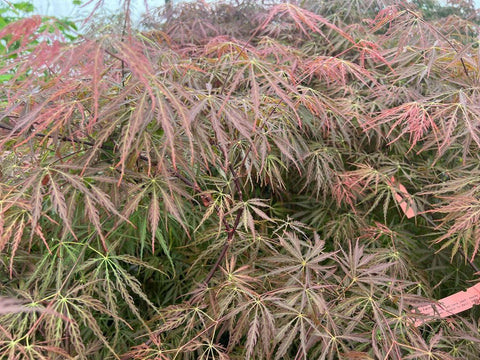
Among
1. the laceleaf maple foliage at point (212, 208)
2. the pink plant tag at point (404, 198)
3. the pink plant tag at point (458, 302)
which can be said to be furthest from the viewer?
the pink plant tag at point (404, 198)

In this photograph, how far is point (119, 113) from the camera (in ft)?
3.35

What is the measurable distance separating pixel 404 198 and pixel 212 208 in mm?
600

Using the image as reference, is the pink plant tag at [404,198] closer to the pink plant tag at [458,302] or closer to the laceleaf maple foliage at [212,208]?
the laceleaf maple foliage at [212,208]

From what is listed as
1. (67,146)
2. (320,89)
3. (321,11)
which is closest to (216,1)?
(321,11)

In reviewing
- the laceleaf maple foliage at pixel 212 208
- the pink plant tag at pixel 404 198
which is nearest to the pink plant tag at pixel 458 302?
the laceleaf maple foliage at pixel 212 208

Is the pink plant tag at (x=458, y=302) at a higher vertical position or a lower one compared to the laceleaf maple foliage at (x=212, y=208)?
lower

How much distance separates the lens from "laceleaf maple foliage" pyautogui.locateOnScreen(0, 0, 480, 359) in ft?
3.08

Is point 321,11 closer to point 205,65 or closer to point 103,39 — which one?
point 205,65

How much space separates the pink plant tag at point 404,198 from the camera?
1334mm

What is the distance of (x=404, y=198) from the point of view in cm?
137

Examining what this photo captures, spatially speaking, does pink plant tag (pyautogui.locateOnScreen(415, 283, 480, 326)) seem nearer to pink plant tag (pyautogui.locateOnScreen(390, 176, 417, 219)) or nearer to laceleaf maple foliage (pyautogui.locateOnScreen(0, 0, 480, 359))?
laceleaf maple foliage (pyautogui.locateOnScreen(0, 0, 480, 359))

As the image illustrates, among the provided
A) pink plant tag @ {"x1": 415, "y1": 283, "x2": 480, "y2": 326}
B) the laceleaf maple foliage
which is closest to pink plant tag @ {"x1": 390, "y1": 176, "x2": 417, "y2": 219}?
the laceleaf maple foliage

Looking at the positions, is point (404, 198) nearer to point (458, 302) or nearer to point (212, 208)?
point (458, 302)

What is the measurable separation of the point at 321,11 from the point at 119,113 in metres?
1.16
